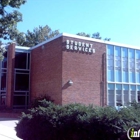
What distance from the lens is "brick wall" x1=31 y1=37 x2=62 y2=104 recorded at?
73.5 feet

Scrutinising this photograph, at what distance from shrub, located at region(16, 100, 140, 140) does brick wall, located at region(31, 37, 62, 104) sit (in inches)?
530

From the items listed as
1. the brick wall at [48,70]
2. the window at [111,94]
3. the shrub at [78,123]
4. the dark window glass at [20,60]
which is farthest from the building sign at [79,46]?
the shrub at [78,123]

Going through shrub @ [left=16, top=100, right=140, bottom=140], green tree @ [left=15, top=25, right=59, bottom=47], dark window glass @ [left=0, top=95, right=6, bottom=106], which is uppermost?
green tree @ [left=15, top=25, right=59, bottom=47]

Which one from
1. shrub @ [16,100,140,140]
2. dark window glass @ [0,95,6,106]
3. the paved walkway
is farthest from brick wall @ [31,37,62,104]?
shrub @ [16,100,140,140]

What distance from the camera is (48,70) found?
2438 cm

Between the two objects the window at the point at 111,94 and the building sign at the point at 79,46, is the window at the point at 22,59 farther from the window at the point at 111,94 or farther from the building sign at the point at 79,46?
the window at the point at 111,94

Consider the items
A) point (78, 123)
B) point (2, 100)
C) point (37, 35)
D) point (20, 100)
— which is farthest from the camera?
point (37, 35)

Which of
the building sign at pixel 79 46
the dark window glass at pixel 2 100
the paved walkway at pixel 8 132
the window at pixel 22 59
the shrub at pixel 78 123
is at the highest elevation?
the building sign at pixel 79 46

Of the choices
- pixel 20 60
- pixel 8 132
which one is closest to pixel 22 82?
pixel 20 60

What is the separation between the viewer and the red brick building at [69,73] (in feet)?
73.2

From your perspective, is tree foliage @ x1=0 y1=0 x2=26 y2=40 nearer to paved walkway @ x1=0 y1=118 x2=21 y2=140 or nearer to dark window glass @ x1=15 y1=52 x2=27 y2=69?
paved walkway @ x1=0 y1=118 x2=21 y2=140

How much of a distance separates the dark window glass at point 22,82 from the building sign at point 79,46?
800cm

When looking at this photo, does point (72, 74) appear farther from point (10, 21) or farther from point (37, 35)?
point (37, 35)

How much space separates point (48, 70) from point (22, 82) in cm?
498
